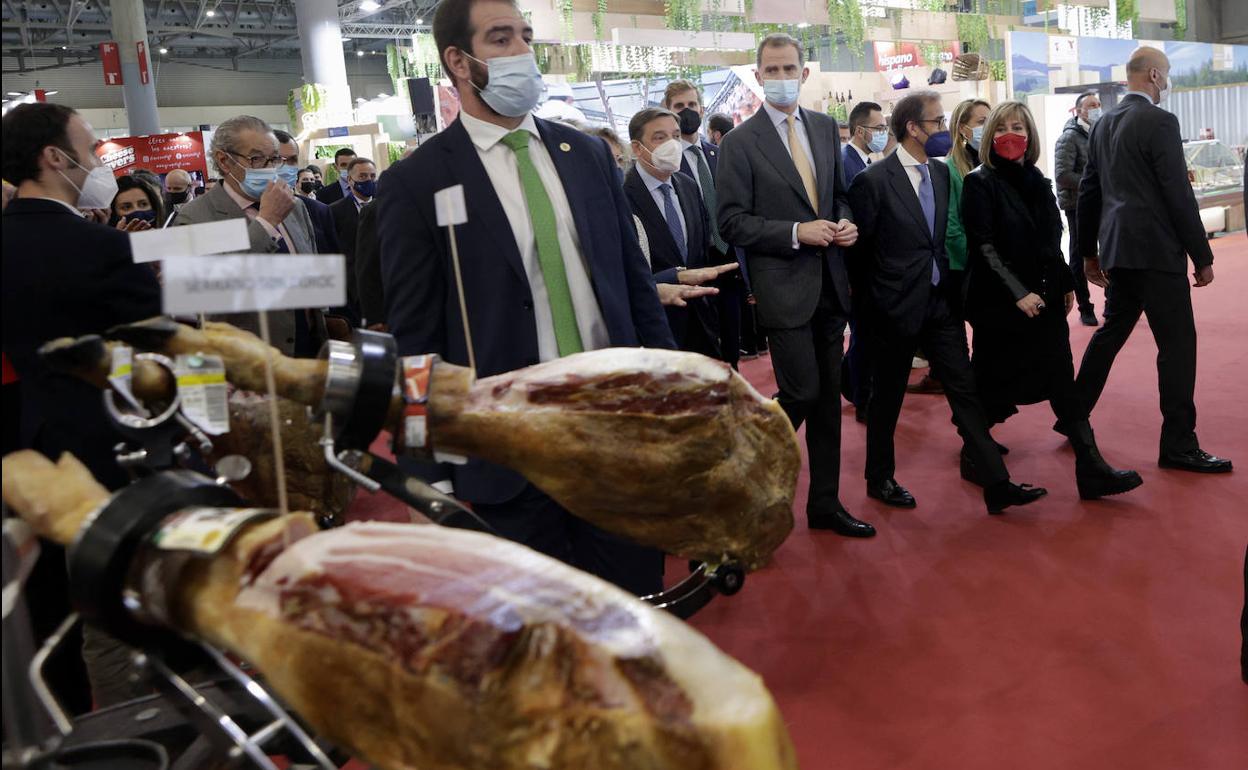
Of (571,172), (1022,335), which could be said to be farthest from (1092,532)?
(571,172)

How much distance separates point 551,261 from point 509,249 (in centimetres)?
9

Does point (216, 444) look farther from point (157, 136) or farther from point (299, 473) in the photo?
point (157, 136)

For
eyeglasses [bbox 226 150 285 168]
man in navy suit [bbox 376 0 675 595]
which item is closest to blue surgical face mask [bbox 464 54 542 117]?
man in navy suit [bbox 376 0 675 595]

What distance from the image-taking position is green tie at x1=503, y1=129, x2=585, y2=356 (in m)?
2.17

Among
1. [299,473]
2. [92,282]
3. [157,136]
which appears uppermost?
[157,136]

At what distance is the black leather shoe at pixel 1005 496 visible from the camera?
4137 millimetres

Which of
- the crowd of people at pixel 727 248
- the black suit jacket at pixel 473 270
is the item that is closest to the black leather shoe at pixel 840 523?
the crowd of people at pixel 727 248

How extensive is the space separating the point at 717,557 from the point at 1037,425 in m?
4.66

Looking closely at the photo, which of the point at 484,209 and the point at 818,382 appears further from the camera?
the point at 818,382

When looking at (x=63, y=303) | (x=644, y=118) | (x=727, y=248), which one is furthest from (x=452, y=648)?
(x=727, y=248)

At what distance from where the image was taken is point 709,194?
18.7 ft

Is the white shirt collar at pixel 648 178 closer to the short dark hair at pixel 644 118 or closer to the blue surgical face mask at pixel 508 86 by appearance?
the short dark hair at pixel 644 118

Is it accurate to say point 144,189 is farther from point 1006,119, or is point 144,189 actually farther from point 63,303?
point 1006,119

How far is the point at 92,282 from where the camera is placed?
170 cm
